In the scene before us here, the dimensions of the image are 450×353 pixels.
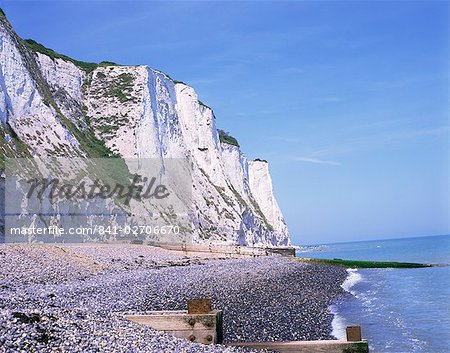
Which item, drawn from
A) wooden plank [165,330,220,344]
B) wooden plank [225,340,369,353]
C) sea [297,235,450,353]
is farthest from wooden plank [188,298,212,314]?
sea [297,235,450,353]

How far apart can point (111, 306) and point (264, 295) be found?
832 centimetres

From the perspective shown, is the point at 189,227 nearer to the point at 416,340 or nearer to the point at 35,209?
the point at 35,209

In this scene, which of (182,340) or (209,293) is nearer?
(182,340)

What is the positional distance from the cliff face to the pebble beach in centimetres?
1746

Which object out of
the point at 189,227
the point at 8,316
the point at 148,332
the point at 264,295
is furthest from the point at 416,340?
the point at 189,227

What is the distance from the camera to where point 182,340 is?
7.83m

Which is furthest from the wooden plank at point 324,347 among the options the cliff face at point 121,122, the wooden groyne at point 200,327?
the cliff face at point 121,122

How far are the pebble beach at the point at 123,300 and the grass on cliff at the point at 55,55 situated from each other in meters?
37.7

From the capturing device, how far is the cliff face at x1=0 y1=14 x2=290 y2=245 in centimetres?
4556

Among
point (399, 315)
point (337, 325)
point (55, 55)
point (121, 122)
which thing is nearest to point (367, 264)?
point (399, 315)

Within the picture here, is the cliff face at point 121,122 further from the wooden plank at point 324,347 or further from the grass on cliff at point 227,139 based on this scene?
the wooden plank at point 324,347

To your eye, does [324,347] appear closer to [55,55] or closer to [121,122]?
[121,122]

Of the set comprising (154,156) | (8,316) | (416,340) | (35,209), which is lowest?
(416,340)

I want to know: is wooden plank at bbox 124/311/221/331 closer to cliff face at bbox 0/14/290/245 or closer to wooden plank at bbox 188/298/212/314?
wooden plank at bbox 188/298/212/314
